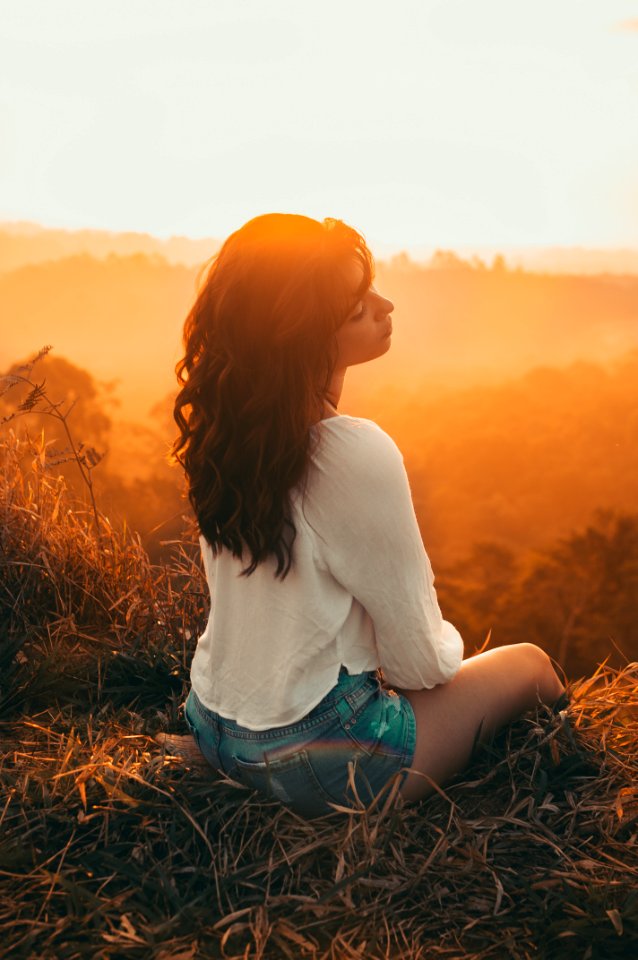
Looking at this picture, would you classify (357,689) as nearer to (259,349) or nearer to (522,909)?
(522,909)

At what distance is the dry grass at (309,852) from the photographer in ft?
4.99

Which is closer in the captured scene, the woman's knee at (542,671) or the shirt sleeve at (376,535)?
the shirt sleeve at (376,535)

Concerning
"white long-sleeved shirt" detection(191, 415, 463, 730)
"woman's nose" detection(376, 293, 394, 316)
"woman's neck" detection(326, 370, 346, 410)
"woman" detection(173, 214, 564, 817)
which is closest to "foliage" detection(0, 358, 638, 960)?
"woman" detection(173, 214, 564, 817)

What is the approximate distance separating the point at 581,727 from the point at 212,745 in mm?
939

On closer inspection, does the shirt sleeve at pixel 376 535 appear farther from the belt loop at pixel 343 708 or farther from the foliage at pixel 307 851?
the foliage at pixel 307 851

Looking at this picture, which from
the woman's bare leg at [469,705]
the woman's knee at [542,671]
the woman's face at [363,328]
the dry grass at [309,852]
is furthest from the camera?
the woman's knee at [542,671]

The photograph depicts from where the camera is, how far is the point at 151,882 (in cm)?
164

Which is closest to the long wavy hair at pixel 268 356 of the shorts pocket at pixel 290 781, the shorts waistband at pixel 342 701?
the shorts waistband at pixel 342 701

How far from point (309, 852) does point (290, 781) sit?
0.14 m

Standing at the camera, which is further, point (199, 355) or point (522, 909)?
point (199, 355)

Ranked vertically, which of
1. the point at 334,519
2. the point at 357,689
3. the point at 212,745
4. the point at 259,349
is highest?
the point at 259,349

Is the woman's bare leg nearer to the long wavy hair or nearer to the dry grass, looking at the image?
the dry grass

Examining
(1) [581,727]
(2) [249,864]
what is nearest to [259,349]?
(2) [249,864]

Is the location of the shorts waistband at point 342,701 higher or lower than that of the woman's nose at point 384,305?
lower
